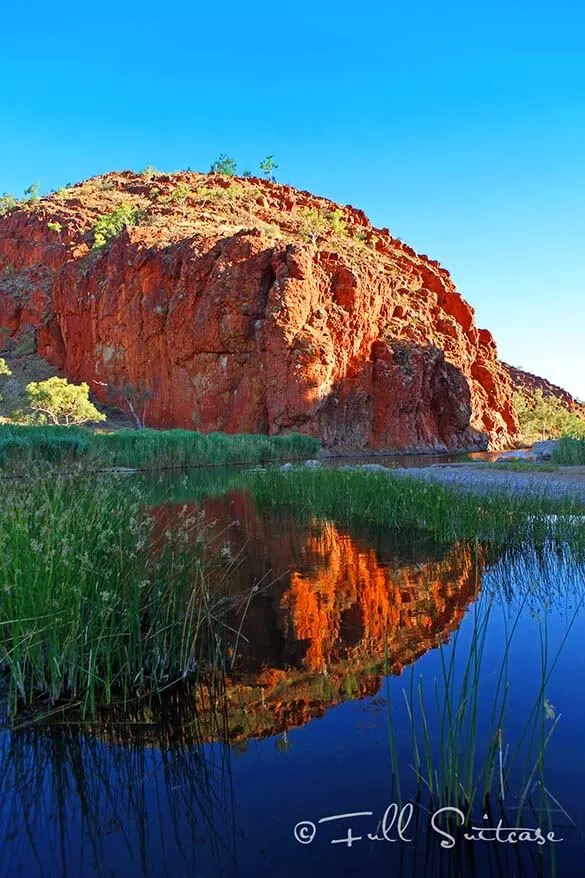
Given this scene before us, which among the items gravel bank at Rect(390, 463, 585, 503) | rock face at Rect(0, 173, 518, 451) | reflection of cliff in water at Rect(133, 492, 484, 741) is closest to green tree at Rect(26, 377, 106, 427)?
rock face at Rect(0, 173, 518, 451)

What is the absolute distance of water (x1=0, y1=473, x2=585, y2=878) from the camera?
2811 millimetres

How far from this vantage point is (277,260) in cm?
5294

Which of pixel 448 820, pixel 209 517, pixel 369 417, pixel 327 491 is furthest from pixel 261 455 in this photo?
pixel 448 820

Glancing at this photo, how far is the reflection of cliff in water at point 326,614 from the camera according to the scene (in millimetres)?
4508

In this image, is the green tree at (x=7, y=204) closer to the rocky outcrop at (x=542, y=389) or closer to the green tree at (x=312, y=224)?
the green tree at (x=312, y=224)

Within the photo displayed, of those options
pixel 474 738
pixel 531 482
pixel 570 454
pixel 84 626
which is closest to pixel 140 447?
pixel 570 454

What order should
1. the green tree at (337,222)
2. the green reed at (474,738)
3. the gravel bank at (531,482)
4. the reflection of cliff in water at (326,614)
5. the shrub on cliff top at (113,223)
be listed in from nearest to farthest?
the green reed at (474,738)
the reflection of cliff in water at (326,614)
the gravel bank at (531,482)
the shrub on cliff top at (113,223)
the green tree at (337,222)

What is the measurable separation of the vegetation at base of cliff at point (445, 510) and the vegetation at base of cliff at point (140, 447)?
1154 cm

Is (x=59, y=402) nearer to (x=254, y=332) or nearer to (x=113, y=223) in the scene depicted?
(x=254, y=332)

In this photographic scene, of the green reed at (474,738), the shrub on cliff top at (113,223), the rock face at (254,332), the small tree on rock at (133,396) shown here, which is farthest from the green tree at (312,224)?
the green reed at (474,738)

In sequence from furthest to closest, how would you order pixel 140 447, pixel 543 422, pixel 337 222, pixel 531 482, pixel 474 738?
pixel 543 422 → pixel 337 222 → pixel 140 447 → pixel 531 482 → pixel 474 738

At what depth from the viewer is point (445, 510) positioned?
38.4 feet

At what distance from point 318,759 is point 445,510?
856cm

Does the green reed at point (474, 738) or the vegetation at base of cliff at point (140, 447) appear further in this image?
the vegetation at base of cliff at point (140, 447)
